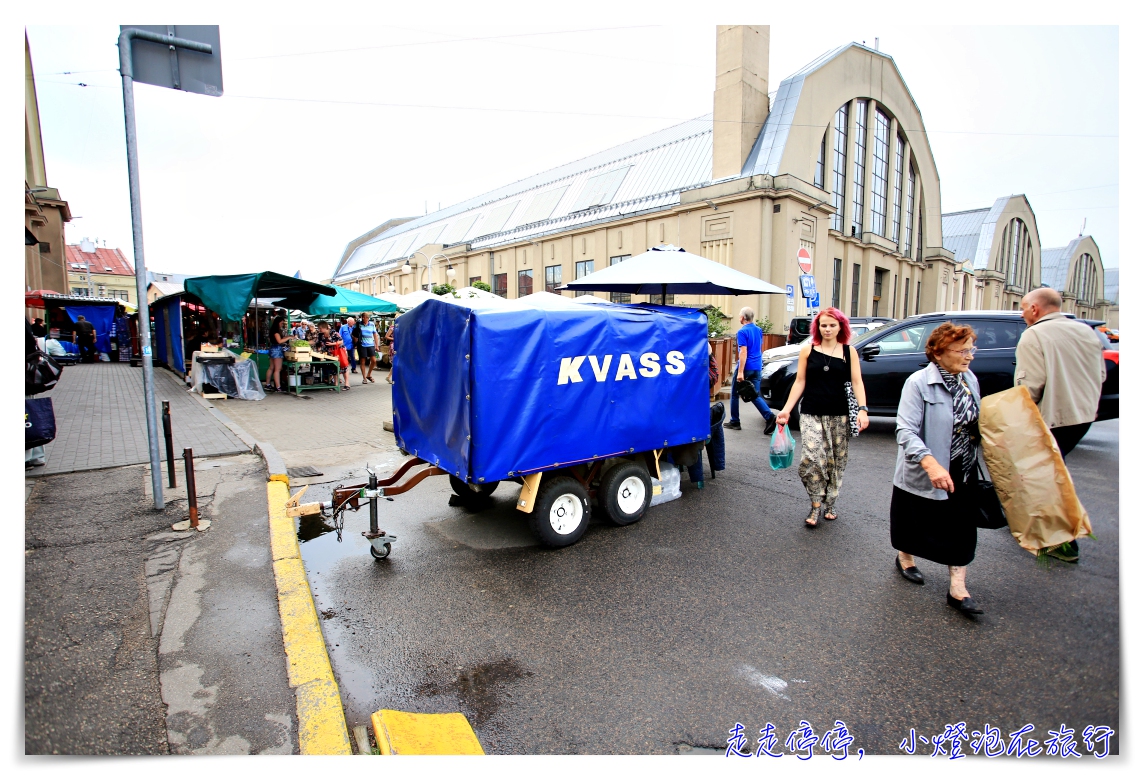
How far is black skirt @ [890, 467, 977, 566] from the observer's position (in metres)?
3.45

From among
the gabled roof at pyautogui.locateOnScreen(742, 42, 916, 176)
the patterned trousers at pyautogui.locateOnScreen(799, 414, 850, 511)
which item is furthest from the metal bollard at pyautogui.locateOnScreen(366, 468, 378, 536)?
the gabled roof at pyautogui.locateOnScreen(742, 42, 916, 176)

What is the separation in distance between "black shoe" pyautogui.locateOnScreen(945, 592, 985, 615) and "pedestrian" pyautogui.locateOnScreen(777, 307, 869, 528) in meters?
1.43

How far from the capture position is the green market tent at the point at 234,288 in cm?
1247

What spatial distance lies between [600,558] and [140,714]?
2.86m

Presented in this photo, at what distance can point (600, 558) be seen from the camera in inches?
173

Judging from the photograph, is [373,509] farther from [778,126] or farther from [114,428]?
[778,126]

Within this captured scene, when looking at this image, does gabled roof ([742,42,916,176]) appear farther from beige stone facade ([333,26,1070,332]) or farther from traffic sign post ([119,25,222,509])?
traffic sign post ([119,25,222,509])

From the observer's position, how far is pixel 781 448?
501cm

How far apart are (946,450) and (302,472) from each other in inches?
256

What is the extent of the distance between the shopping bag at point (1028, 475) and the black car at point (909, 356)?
4.32m

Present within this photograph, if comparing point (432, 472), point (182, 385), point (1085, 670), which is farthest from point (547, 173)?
point (1085, 670)

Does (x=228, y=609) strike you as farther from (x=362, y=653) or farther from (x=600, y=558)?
(x=600, y=558)

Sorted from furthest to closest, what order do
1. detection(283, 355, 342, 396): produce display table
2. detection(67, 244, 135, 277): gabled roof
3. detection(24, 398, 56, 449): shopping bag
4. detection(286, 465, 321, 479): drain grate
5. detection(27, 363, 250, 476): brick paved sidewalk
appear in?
1. detection(67, 244, 135, 277): gabled roof
2. detection(283, 355, 342, 396): produce display table
3. detection(27, 363, 250, 476): brick paved sidewalk
4. detection(286, 465, 321, 479): drain grate
5. detection(24, 398, 56, 449): shopping bag

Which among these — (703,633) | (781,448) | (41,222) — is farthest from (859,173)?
(41,222)
